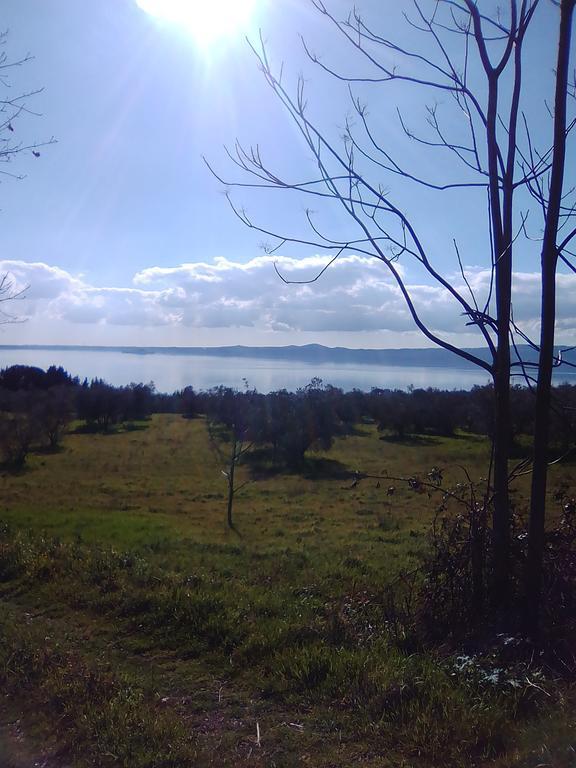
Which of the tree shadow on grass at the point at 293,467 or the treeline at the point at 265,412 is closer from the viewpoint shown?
the tree shadow on grass at the point at 293,467

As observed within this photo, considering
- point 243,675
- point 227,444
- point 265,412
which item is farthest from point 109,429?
point 243,675

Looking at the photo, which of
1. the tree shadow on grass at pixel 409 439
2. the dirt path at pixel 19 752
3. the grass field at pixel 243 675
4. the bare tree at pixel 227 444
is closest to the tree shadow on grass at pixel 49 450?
the bare tree at pixel 227 444

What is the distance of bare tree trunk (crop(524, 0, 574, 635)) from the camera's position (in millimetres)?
4316

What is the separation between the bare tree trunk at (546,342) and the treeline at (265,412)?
22.7 meters

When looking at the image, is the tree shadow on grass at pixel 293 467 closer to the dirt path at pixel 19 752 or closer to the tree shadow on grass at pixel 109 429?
the tree shadow on grass at pixel 109 429

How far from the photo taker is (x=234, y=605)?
18.0 ft

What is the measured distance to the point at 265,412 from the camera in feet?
127

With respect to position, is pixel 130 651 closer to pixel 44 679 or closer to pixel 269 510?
pixel 44 679

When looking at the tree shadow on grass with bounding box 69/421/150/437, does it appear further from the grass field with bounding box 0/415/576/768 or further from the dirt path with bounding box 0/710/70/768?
the dirt path with bounding box 0/710/70/768

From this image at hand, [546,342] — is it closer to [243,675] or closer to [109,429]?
[243,675]

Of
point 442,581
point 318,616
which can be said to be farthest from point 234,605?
point 442,581

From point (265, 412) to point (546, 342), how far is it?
3437 centimetres

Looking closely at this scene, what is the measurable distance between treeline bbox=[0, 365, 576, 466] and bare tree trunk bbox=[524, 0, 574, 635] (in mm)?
22701

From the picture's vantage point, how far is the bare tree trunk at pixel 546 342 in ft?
14.2
